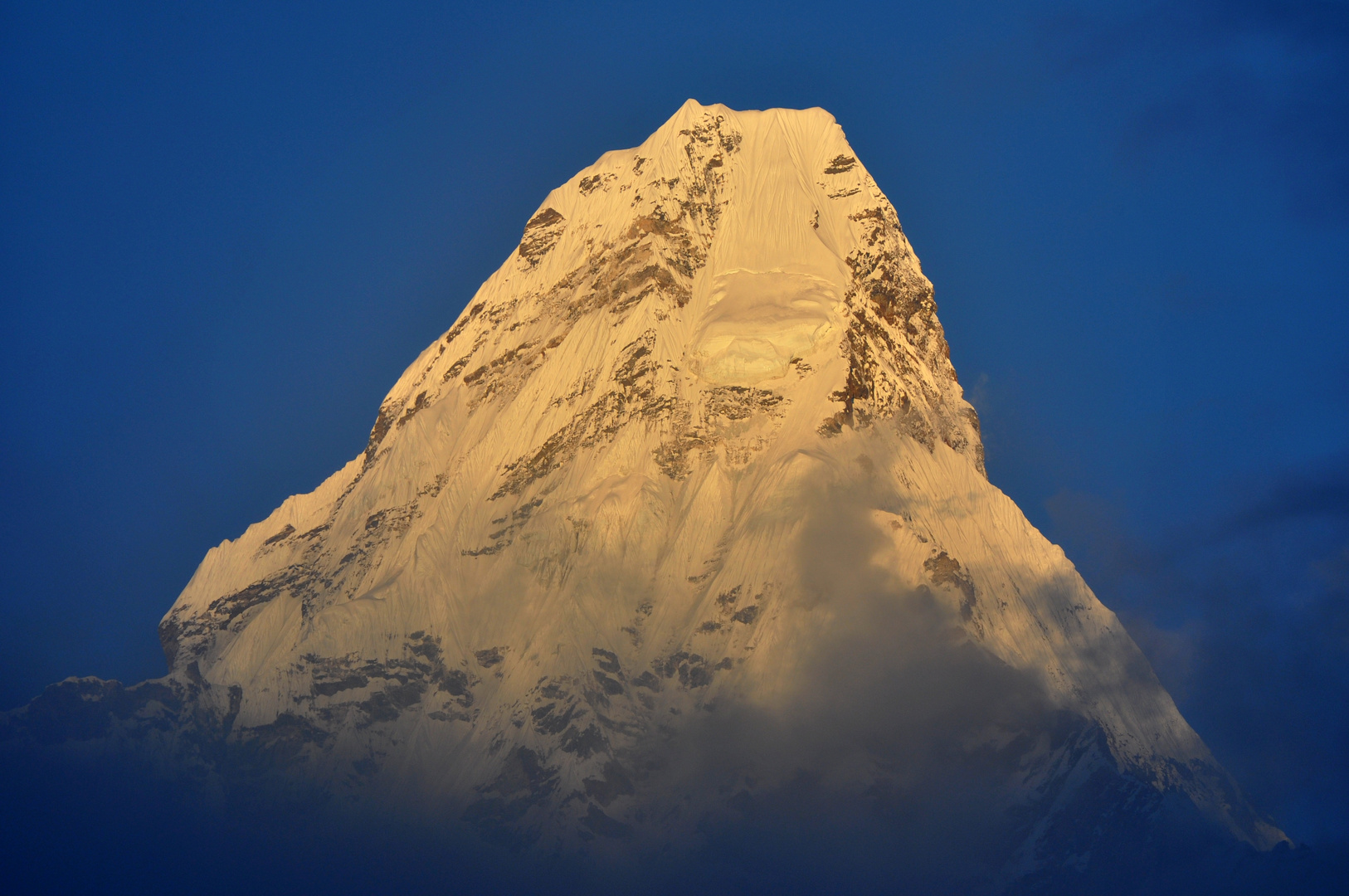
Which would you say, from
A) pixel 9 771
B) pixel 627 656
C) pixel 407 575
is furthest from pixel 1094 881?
Result: pixel 9 771

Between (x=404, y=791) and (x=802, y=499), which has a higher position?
(x=802, y=499)

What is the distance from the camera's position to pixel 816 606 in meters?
178

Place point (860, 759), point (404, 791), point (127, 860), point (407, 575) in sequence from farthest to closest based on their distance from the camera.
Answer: point (407, 575)
point (404, 791)
point (860, 759)
point (127, 860)

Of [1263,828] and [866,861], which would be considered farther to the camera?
[1263,828]

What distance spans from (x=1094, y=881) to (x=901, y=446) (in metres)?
53.2

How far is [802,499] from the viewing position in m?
185

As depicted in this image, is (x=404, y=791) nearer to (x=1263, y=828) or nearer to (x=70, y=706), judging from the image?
(x=70, y=706)

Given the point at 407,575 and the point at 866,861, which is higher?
the point at 407,575

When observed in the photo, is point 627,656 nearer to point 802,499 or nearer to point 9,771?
point 802,499

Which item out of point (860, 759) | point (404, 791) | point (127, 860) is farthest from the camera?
point (404, 791)

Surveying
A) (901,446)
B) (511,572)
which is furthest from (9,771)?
(901,446)

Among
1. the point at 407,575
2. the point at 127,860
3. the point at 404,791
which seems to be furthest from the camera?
the point at 407,575

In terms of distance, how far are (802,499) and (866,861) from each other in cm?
3952

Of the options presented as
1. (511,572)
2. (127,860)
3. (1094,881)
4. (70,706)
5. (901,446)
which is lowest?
(127,860)
